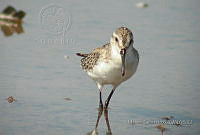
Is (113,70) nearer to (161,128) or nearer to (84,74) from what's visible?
(161,128)

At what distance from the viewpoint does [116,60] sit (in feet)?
20.3

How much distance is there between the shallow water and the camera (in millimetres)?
6449

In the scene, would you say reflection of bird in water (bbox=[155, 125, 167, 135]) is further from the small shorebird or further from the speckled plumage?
the speckled plumage

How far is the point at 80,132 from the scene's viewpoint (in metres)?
6.06

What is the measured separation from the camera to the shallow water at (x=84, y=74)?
6449 mm

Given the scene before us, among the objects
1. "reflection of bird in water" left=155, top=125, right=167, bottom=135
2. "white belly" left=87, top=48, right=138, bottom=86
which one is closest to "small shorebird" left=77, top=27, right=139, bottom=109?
"white belly" left=87, top=48, right=138, bottom=86

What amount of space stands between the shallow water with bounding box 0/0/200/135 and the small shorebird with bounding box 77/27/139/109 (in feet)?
1.88

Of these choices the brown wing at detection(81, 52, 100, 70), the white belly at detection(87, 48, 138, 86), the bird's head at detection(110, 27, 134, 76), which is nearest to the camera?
the bird's head at detection(110, 27, 134, 76)

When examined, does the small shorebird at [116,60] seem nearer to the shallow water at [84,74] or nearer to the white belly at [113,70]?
the white belly at [113,70]

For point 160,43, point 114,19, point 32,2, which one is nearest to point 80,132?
point 160,43

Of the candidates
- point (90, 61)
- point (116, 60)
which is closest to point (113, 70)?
point (116, 60)

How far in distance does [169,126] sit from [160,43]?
3.07 metres

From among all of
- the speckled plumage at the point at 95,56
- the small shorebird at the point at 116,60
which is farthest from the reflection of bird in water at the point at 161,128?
the speckled plumage at the point at 95,56

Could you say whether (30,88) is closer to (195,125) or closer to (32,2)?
(195,125)
